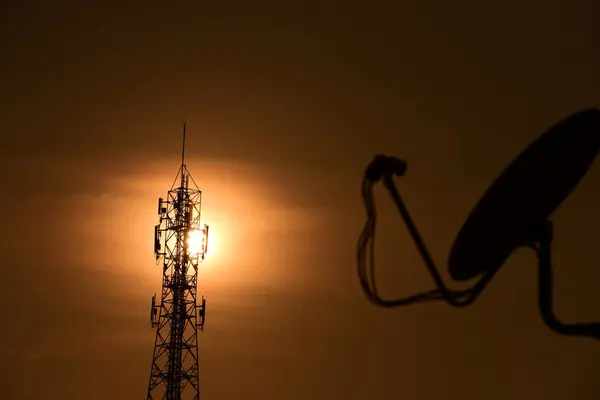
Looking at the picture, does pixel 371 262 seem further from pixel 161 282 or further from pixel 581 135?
pixel 161 282

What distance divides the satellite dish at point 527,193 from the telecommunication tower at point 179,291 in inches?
157

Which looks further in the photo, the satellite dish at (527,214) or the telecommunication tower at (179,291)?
the telecommunication tower at (179,291)

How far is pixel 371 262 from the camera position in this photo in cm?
316

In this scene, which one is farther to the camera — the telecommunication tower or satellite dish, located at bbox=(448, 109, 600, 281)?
the telecommunication tower

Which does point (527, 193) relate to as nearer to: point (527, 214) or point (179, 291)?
point (527, 214)

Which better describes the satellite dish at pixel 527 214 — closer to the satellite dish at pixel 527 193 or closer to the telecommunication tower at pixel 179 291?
the satellite dish at pixel 527 193

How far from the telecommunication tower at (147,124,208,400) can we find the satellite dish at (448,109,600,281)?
13.1 ft

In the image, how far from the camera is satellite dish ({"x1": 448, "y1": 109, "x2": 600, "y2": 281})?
3.16 m

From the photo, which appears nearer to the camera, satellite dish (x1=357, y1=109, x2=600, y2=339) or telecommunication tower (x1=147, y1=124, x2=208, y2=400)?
satellite dish (x1=357, y1=109, x2=600, y2=339)

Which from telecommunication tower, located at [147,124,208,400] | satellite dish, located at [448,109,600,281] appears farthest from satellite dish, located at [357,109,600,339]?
telecommunication tower, located at [147,124,208,400]

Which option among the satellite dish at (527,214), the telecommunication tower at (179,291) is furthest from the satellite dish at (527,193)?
the telecommunication tower at (179,291)

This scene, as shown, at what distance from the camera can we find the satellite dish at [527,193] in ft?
10.4

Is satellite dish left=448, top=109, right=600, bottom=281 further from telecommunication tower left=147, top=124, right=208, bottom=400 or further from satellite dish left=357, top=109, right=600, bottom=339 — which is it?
telecommunication tower left=147, top=124, right=208, bottom=400

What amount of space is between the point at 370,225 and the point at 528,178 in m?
0.91
